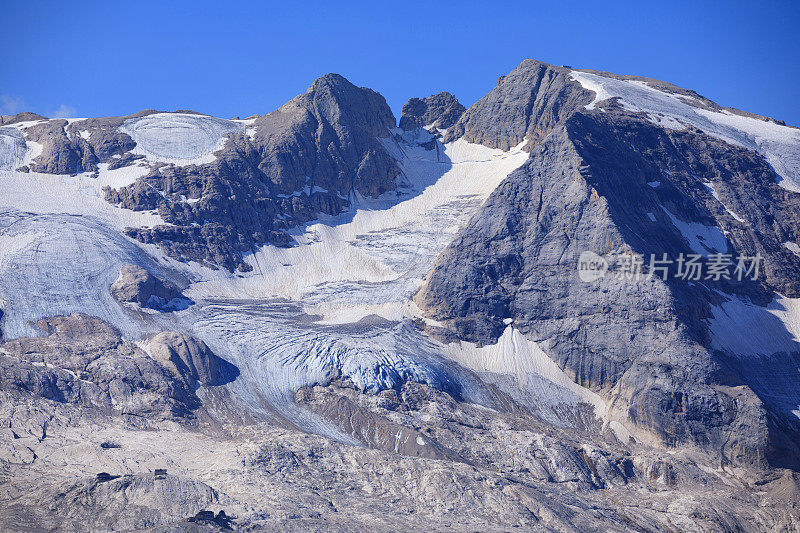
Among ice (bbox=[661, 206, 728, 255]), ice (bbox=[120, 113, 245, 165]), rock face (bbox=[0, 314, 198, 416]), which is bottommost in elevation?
rock face (bbox=[0, 314, 198, 416])

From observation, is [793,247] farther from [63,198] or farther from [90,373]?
[63,198]

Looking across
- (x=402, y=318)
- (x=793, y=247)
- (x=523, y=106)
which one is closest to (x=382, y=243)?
(x=402, y=318)

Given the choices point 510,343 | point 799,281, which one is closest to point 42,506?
point 510,343

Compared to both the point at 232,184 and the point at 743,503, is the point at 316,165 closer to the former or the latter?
the point at 232,184

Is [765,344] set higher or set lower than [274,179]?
lower

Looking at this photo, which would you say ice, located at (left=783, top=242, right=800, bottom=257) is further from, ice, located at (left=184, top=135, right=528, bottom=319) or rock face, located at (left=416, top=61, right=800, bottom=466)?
ice, located at (left=184, top=135, right=528, bottom=319)

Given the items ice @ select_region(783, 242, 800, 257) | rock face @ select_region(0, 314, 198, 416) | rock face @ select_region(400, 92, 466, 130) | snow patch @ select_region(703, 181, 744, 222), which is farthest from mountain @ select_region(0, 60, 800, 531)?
rock face @ select_region(400, 92, 466, 130)

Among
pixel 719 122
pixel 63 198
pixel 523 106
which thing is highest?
pixel 719 122
